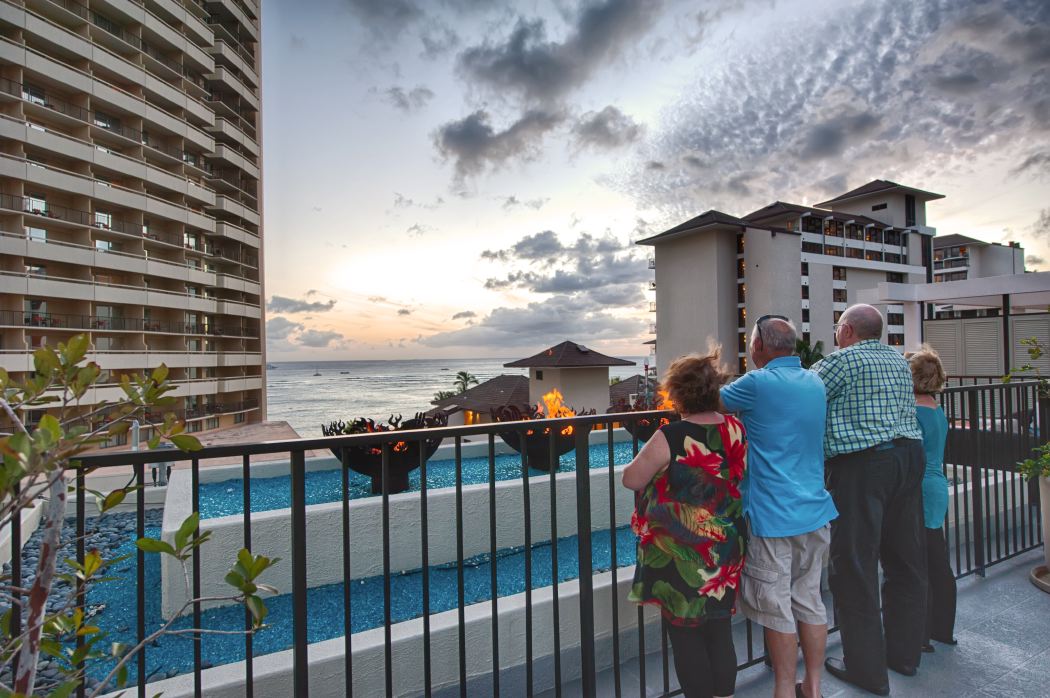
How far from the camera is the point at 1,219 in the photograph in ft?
79.4

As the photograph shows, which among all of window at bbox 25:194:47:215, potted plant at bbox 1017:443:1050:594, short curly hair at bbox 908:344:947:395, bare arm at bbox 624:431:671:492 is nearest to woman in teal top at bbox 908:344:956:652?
short curly hair at bbox 908:344:947:395

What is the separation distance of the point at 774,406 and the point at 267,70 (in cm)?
5051

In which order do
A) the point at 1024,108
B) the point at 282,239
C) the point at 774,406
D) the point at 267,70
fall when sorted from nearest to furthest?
the point at 774,406
the point at 1024,108
the point at 267,70
the point at 282,239

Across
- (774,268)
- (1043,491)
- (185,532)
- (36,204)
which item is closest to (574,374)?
(1043,491)

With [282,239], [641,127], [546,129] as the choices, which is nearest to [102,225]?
[282,239]

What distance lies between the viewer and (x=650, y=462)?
5.74ft

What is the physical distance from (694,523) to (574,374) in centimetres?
1091

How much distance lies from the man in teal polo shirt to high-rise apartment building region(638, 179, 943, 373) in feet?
130

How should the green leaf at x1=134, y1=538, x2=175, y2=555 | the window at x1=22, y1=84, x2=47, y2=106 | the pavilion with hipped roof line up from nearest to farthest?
the green leaf at x1=134, y1=538, x2=175, y2=555, the pavilion with hipped roof, the window at x1=22, y1=84, x2=47, y2=106

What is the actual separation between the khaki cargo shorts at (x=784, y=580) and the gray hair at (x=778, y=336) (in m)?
0.66

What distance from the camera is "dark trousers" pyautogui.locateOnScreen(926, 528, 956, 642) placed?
253 cm

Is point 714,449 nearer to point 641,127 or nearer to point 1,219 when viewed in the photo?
point 641,127

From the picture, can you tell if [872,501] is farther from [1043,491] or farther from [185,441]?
[185,441]

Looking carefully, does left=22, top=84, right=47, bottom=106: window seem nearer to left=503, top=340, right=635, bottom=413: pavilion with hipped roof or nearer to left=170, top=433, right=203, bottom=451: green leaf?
left=503, top=340, right=635, bottom=413: pavilion with hipped roof
